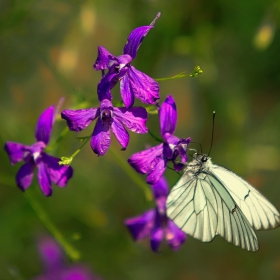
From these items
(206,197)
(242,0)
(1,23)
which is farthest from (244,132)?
(1,23)

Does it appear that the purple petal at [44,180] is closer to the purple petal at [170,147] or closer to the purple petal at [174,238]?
the purple petal at [170,147]

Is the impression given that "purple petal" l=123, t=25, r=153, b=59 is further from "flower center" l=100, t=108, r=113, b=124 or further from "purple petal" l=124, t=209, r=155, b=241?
"purple petal" l=124, t=209, r=155, b=241

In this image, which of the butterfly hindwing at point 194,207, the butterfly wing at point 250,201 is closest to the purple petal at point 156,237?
the butterfly hindwing at point 194,207

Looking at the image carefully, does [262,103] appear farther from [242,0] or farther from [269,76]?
[242,0]

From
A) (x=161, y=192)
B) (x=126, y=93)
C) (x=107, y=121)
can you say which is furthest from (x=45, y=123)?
(x=161, y=192)

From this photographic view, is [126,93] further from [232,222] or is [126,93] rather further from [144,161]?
[232,222]
